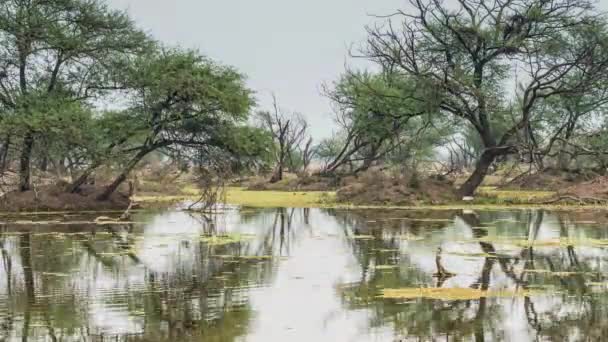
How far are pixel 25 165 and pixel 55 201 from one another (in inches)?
102

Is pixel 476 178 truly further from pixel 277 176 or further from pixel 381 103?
pixel 277 176

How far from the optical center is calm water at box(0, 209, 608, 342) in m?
9.96

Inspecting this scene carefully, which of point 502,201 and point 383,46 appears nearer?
point 502,201

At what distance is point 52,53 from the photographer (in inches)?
1447

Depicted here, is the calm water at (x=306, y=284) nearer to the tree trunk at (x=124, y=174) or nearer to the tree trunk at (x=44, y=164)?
the tree trunk at (x=124, y=174)

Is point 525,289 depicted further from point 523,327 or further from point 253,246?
point 253,246

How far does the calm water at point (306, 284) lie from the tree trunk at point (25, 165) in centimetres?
1151

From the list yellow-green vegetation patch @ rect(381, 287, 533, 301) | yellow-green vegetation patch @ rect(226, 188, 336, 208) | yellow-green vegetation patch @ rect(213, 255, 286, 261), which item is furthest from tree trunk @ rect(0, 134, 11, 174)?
yellow-green vegetation patch @ rect(381, 287, 533, 301)

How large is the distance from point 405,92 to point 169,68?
36.8 feet

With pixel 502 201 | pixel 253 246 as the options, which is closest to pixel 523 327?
pixel 253 246

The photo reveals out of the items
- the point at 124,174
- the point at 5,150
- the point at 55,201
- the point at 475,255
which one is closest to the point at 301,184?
the point at 124,174

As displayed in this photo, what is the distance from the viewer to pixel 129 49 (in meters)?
37.7

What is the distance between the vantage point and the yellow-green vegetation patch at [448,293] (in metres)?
11.9

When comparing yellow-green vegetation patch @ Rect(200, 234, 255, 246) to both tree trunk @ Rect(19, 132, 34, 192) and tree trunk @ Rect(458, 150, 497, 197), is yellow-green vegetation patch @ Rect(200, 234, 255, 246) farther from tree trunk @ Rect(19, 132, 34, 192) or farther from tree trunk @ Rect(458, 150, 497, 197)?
tree trunk @ Rect(458, 150, 497, 197)
